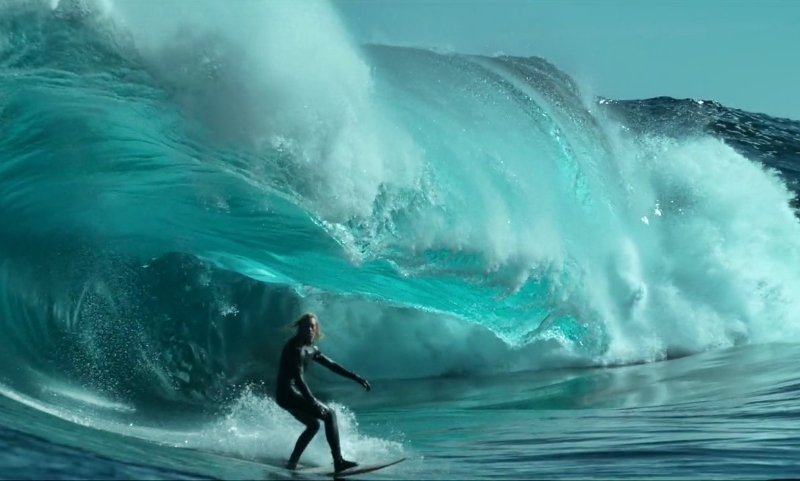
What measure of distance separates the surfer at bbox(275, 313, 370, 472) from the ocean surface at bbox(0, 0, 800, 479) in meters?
0.38

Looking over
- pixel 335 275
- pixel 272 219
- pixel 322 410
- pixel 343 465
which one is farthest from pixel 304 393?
pixel 335 275

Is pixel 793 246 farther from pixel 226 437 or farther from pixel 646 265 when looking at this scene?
pixel 226 437

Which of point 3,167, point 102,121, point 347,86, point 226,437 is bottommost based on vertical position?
point 226,437

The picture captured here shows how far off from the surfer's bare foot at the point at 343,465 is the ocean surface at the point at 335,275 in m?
0.37

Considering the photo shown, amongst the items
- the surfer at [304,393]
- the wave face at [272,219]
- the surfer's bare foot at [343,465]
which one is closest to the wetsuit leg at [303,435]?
the surfer at [304,393]

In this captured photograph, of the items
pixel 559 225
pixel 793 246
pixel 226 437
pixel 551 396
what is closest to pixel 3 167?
pixel 226 437

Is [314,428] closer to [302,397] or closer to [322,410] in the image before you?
[322,410]

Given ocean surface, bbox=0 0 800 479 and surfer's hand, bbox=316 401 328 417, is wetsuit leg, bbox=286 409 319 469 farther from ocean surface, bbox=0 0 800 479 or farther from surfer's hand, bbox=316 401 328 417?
ocean surface, bbox=0 0 800 479

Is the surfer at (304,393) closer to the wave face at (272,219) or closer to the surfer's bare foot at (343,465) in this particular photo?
the surfer's bare foot at (343,465)

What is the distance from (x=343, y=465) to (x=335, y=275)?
584cm

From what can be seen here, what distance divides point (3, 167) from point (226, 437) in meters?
5.12

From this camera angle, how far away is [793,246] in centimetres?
2033

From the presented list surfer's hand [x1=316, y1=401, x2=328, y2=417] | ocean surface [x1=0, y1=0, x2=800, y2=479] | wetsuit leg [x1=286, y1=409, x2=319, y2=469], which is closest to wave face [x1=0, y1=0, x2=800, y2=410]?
ocean surface [x1=0, y1=0, x2=800, y2=479]

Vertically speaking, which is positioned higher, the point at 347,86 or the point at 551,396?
the point at 347,86
